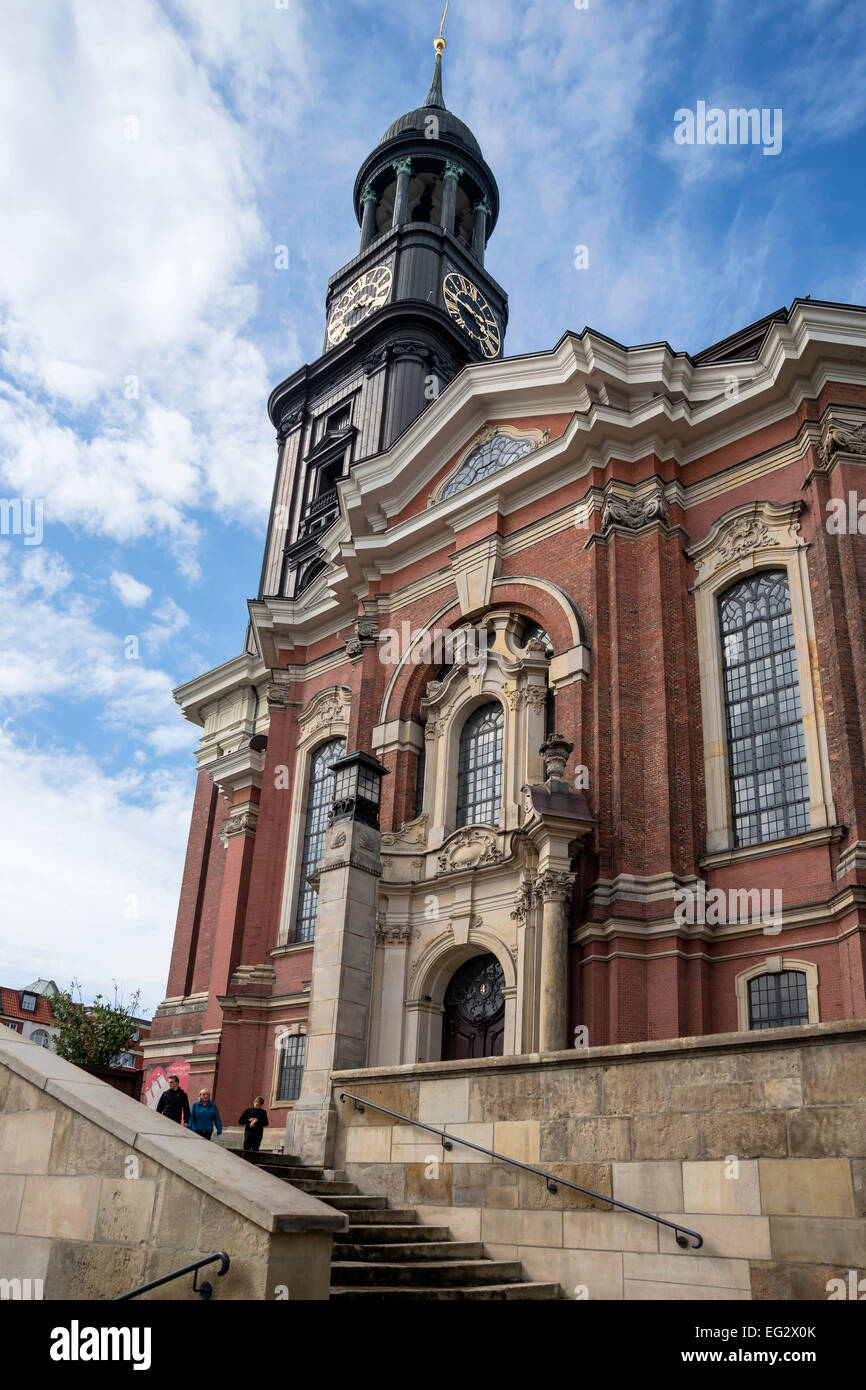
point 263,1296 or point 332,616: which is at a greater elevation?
point 332,616

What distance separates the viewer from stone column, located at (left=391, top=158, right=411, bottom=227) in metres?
41.9

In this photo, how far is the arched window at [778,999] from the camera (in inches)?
631

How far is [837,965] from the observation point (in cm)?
1566

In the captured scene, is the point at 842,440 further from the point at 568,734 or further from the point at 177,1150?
the point at 177,1150

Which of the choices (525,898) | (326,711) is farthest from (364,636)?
(525,898)

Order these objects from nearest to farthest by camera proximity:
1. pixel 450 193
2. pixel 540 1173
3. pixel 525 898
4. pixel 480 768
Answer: pixel 540 1173 < pixel 525 898 < pixel 480 768 < pixel 450 193

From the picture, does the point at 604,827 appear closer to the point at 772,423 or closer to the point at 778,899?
the point at 778,899

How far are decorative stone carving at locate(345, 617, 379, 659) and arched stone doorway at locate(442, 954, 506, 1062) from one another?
7.90 metres

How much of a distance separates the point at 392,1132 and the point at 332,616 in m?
17.9

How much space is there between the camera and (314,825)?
87.7 ft

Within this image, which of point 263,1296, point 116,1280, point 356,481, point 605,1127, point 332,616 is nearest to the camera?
point 263,1296

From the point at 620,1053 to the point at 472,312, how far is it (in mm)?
36180
